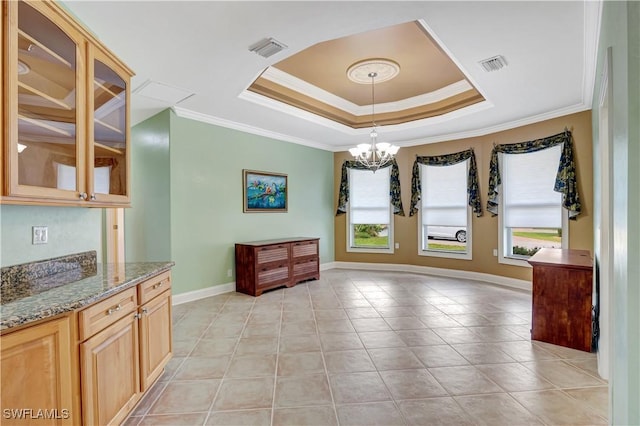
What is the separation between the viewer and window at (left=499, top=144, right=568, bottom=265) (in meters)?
4.58

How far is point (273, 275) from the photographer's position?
4934mm

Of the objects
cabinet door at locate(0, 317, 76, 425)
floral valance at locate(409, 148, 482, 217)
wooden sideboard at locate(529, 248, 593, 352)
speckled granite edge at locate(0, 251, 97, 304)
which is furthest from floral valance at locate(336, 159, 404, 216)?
cabinet door at locate(0, 317, 76, 425)

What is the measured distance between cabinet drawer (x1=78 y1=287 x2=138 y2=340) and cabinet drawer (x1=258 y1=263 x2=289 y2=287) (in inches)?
113

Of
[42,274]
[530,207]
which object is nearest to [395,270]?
[530,207]

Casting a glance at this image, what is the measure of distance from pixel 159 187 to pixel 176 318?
1.91 m

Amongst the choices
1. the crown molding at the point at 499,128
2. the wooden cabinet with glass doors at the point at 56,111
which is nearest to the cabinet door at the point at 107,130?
the wooden cabinet with glass doors at the point at 56,111

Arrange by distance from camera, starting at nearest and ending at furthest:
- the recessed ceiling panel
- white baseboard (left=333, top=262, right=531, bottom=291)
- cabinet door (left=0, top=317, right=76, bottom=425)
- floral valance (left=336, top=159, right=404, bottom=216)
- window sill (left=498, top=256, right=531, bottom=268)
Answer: cabinet door (left=0, top=317, right=76, bottom=425), the recessed ceiling panel, window sill (left=498, top=256, right=531, bottom=268), white baseboard (left=333, top=262, right=531, bottom=291), floral valance (left=336, top=159, right=404, bottom=216)

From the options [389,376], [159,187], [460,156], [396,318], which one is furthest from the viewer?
[460,156]

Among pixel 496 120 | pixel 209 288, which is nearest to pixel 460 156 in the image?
pixel 496 120

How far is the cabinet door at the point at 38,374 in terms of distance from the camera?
1.16m

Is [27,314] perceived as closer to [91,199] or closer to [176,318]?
[91,199]

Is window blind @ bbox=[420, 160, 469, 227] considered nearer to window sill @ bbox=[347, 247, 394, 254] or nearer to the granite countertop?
window sill @ bbox=[347, 247, 394, 254]

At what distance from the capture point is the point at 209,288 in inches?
183

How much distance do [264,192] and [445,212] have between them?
3.54 m
